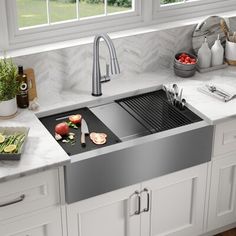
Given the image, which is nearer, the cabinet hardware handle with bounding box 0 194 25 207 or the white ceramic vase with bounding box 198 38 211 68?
the cabinet hardware handle with bounding box 0 194 25 207

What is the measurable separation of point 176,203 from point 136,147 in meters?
0.58

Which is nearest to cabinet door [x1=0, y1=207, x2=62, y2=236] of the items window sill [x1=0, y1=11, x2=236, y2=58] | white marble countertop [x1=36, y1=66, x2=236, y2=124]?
white marble countertop [x1=36, y1=66, x2=236, y2=124]

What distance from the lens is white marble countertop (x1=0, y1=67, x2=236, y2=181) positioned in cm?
276

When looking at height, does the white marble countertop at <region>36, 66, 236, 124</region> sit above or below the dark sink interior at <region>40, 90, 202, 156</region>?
above

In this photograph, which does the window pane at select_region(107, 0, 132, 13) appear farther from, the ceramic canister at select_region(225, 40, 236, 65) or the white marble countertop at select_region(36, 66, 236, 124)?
the ceramic canister at select_region(225, 40, 236, 65)

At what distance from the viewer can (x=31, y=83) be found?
327 cm

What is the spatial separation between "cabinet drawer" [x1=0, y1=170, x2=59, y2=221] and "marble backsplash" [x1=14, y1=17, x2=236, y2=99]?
2.44 feet

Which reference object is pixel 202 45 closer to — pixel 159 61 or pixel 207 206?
pixel 159 61

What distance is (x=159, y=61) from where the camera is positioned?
373 centimetres

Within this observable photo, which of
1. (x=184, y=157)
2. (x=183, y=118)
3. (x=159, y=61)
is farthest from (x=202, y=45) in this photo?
(x=184, y=157)

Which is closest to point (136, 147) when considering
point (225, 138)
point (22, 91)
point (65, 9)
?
point (225, 138)

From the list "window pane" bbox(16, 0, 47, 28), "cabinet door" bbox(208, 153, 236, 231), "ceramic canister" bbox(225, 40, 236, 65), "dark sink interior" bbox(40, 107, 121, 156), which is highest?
"window pane" bbox(16, 0, 47, 28)

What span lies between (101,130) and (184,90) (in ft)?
2.13

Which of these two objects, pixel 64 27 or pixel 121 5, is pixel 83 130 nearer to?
pixel 64 27
